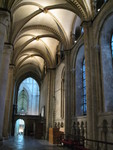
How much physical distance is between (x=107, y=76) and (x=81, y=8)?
519cm

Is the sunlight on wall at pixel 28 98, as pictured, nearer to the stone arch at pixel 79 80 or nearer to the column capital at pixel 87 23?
the stone arch at pixel 79 80

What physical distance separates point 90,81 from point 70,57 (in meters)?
5.72

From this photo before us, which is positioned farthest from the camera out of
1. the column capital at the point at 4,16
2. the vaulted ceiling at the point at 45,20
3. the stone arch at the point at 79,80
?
the stone arch at the point at 79,80

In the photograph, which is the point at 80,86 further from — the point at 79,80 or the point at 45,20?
the point at 45,20

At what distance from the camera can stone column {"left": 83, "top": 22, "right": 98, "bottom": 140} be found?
9828 mm

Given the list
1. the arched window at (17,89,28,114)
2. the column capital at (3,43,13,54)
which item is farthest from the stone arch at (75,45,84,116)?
the arched window at (17,89,28,114)

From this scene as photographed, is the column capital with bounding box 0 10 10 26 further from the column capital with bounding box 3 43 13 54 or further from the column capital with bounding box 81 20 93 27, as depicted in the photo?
the column capital with bounding box 81 20 93 27

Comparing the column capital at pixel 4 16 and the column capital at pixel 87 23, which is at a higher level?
the column capital at pixel 87 23

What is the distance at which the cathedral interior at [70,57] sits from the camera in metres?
9.81

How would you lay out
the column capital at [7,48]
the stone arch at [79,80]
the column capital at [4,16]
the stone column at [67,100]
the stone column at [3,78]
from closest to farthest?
1. the column capital at [4,16]
2. the stone column at [3,78]
3. the column capital at [7,48]
4. the stone arch at [79,80]
5. the stone column at [67,100]

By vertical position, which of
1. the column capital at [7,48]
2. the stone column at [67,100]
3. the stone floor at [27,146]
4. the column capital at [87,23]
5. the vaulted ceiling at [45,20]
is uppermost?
the vaulted ceiling at [45,20]

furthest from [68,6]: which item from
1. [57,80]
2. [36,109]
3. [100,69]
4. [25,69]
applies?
[36,109]

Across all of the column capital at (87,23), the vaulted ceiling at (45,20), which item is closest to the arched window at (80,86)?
the vaulted ceiling at (45,20)

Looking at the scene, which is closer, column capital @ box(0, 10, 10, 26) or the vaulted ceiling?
column capital @ box(0, 10, 10, 26)
